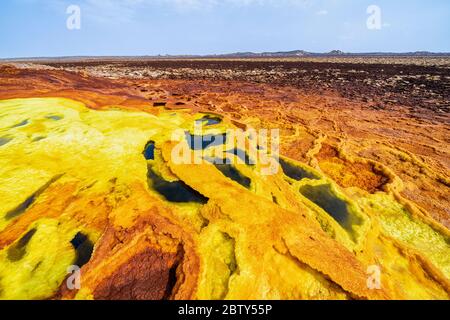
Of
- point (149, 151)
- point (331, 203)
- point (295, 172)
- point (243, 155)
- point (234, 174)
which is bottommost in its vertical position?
point (331, 203)

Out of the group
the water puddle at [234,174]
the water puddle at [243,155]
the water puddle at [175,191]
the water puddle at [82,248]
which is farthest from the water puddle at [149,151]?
the water puddle at [82,248]

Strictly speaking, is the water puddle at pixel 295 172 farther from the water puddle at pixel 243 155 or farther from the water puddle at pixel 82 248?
the water puddle at pixel 82 248

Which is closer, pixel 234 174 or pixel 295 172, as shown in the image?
pixel 234 174

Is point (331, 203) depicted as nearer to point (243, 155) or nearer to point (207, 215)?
point (243, 155)

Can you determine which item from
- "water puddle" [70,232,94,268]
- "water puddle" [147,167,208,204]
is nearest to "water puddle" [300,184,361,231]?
"water puddle" [147,167,208,204]

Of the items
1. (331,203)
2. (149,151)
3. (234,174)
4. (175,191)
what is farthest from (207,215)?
(149,151)

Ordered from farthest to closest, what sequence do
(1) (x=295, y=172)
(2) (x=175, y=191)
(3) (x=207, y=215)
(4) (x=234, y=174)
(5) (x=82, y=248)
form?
(1) (x=295, y=172), (4) (x=234, y=174), (2) (x=175, y=191), (3) (x=207, y=215), (5) (x=82, y=248)
